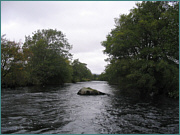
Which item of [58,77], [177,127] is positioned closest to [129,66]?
[177,127]

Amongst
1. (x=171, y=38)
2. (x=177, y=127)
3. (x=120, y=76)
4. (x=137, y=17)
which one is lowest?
(x=177, y=127)

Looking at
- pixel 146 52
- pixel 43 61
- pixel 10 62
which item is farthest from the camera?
pixel 43 61

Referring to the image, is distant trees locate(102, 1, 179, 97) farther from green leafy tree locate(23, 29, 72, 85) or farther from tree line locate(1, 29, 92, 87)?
green leafy tree locate(23, 29, 72, 85)

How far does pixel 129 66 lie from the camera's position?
21141 millimetres

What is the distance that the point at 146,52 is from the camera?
66.8ft

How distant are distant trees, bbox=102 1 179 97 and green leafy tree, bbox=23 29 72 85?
27.9 metres

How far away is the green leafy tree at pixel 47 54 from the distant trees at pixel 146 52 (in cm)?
2791

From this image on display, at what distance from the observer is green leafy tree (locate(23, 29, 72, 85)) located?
46.2 metres

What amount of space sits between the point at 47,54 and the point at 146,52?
3476cm

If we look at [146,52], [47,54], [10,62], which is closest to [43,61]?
[47,54]

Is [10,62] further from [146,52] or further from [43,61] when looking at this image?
[146,52]

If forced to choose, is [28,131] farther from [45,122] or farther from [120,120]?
[120,120]

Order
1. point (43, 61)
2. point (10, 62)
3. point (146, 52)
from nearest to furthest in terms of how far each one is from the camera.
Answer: point (146, 52)
point (10, 62)
point (43, 61)

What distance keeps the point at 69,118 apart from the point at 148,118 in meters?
4.99
